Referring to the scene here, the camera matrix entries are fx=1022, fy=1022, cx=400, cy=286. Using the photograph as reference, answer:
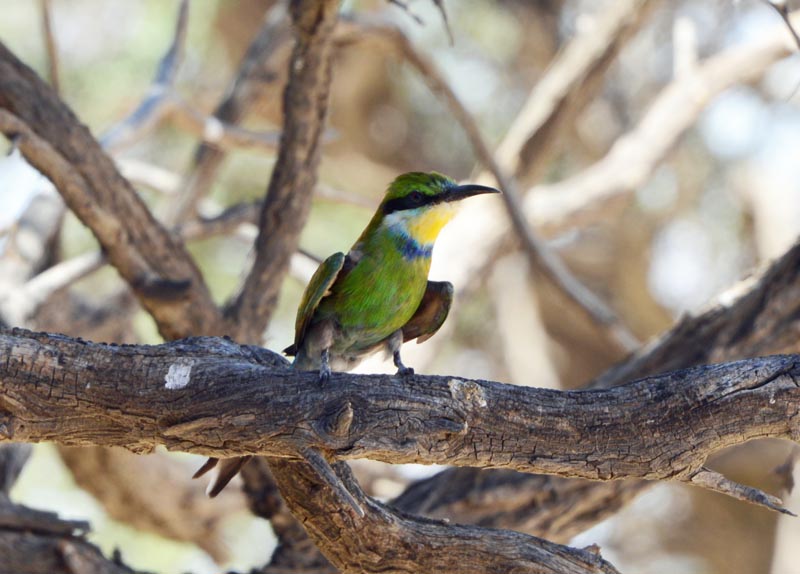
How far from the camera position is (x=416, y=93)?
8250mm

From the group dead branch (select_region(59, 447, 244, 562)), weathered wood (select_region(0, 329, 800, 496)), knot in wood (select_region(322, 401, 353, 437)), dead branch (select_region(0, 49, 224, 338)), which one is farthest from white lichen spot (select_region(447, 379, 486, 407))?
dead branch (select_region(59, 447, 244, 562))

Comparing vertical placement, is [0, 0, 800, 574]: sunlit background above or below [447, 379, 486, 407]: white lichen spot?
above

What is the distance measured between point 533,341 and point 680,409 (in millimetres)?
4518

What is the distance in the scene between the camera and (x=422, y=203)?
11.3ft

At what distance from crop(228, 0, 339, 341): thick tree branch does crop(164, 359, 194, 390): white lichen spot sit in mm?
1499

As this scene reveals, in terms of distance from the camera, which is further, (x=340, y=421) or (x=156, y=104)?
(x=156, y=104)

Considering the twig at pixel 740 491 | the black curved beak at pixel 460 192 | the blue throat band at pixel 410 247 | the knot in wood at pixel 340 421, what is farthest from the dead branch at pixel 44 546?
the twig at pixel 740 491

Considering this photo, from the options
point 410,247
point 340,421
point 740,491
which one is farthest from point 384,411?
point 410,247

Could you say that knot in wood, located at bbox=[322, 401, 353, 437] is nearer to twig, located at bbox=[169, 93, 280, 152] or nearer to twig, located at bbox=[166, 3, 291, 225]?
twig, located at bbox=[169, 93, 280, 152]

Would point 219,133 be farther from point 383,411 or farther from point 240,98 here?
point 383,411

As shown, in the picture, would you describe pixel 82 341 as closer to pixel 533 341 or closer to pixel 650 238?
pixel 533 341

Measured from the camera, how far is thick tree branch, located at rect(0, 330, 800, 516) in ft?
7.34

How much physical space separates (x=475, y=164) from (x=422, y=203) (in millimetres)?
4037

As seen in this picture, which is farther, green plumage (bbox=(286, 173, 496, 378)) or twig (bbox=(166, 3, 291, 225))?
twig (bbox=(166, 3, 291, 225))
